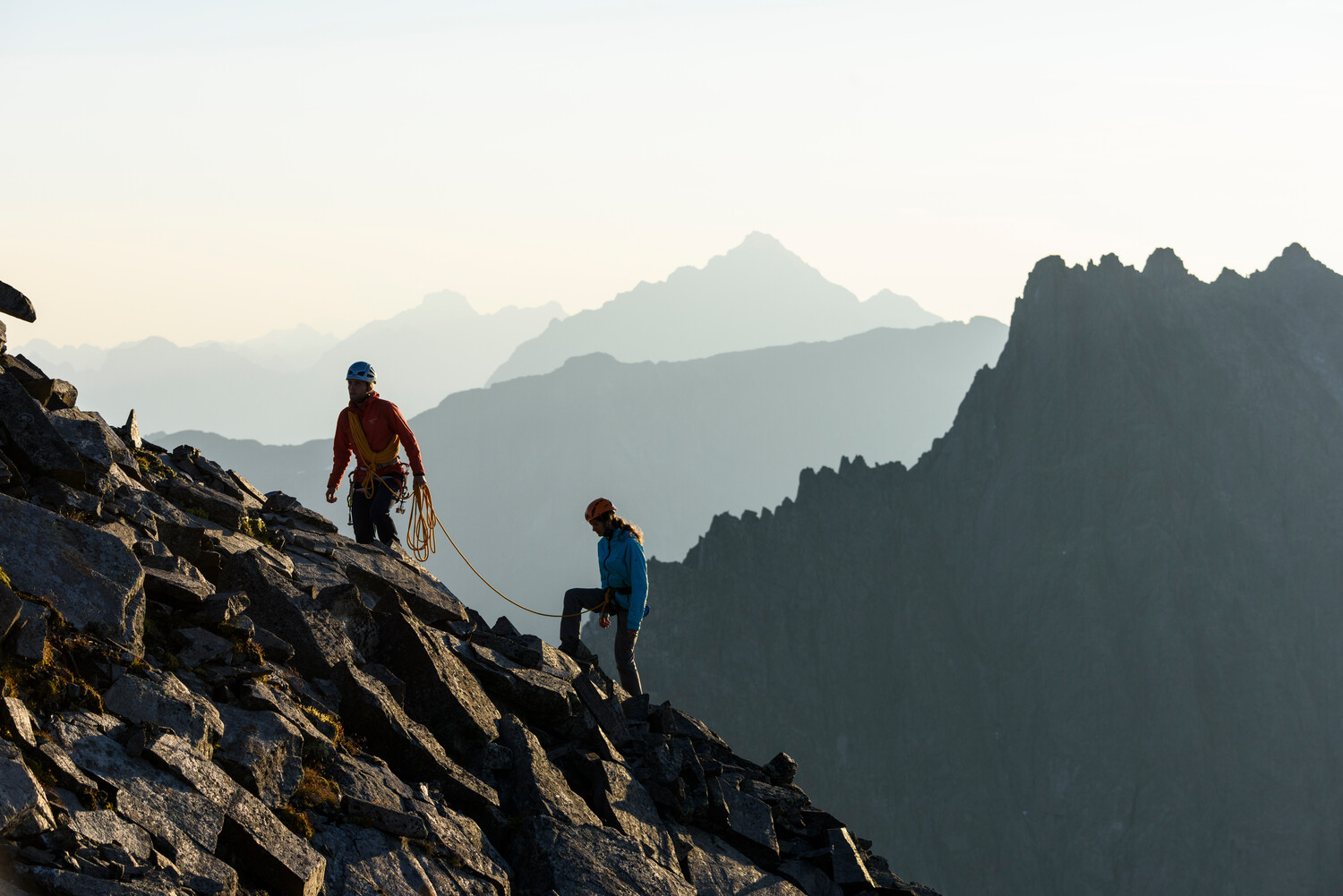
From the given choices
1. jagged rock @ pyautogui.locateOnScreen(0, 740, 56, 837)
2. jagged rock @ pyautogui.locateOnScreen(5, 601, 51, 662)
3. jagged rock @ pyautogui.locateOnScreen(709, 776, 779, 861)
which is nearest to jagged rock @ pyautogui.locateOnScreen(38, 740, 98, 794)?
jagged rock @ pyautogui.locateOnScreen(0, 740, 56, 837)

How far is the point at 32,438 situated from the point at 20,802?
17.9 ft

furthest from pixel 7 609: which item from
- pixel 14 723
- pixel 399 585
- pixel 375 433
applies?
pixel 375 433

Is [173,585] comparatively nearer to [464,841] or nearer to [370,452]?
[464,841]

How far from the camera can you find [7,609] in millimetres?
7797

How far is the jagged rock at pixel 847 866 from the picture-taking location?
1317cm

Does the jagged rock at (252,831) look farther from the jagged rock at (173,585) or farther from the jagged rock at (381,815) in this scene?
the jagged rock at (173,585)

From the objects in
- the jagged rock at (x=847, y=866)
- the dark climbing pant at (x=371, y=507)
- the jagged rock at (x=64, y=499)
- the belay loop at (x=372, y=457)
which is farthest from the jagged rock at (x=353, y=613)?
the jagged rock at (x=847, y=866)

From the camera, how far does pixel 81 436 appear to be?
38.5 feet

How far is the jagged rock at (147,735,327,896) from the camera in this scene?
7.89 metres

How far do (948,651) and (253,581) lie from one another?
13818cm

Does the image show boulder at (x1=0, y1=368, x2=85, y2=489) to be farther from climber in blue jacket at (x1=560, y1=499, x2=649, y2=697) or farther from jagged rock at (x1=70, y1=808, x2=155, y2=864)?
climber in blue jacket at (x1=560, y1=499, x2=649, y2=697)

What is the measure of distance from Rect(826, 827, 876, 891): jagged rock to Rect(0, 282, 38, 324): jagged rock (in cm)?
1183

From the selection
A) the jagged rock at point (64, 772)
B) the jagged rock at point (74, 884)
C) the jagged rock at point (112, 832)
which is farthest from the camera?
the jagged rock at point (64, 772)

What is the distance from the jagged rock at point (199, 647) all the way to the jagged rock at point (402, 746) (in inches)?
53.8
